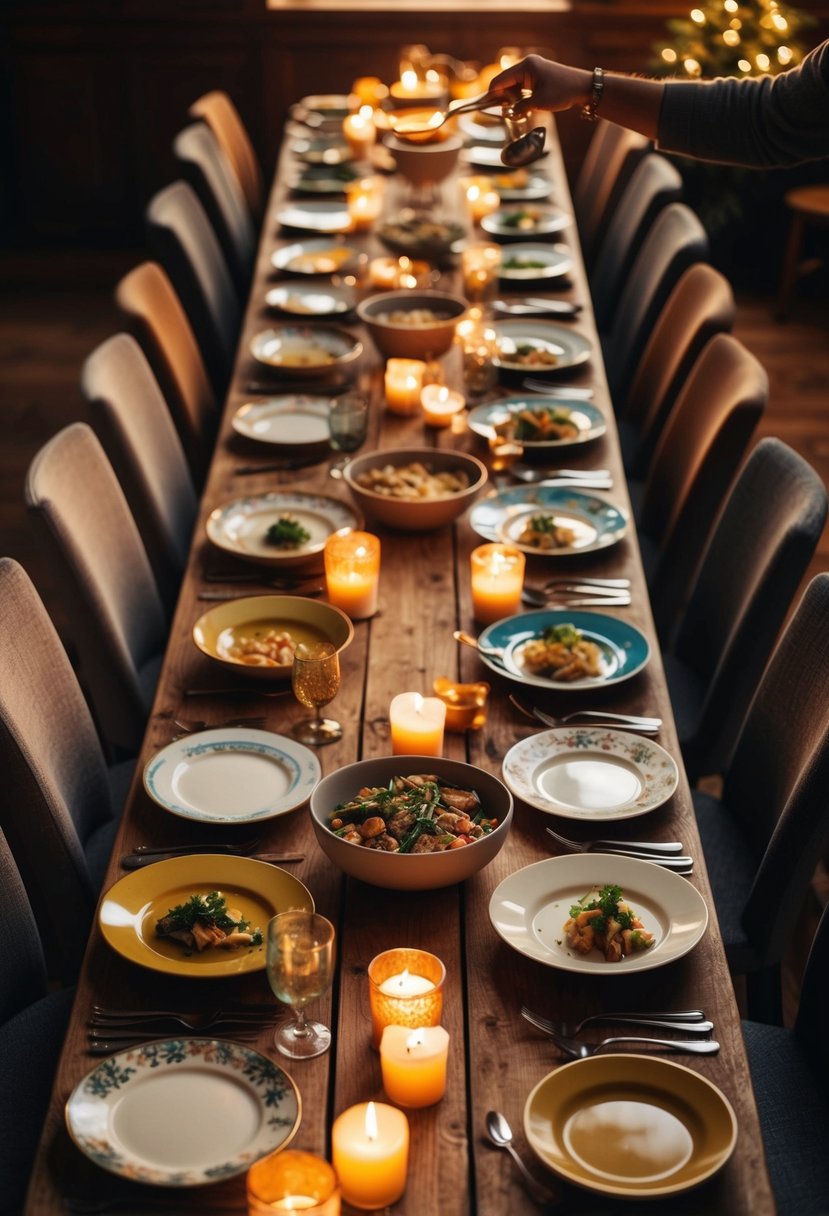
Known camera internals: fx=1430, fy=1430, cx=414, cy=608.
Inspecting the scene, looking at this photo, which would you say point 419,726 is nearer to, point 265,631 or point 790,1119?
point 265,631

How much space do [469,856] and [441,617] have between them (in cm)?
72

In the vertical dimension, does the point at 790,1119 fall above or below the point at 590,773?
below

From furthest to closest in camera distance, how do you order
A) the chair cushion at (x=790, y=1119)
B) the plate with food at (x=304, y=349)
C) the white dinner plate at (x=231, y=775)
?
the plate with food at (x=304, y=349), the white dinner plate at (x=231, y=775), the chair cushion at (x=790, y=1119)

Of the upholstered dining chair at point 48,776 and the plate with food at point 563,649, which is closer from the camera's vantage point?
the upholstered dining chair at point 48,776

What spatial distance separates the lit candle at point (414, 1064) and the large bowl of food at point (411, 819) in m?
0.24

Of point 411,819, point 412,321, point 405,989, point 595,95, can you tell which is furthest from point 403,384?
point 405,989

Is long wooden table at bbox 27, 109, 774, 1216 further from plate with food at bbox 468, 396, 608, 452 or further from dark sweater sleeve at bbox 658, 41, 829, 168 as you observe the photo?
dark sweater sleeve at bbox 658, 41, 829, 168

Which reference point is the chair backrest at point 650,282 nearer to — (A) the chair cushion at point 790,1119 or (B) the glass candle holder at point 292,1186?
(A) the chair cushion at point 790,1119

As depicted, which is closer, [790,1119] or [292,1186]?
[292,1186]

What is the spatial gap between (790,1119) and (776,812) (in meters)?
0.52

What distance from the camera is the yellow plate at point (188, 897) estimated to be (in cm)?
156

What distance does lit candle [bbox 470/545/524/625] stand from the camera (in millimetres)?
2240

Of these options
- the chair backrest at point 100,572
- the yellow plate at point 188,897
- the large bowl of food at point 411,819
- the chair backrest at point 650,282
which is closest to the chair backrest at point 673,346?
the chair backrest at point 650,282

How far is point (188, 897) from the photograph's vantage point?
1.67 metres
